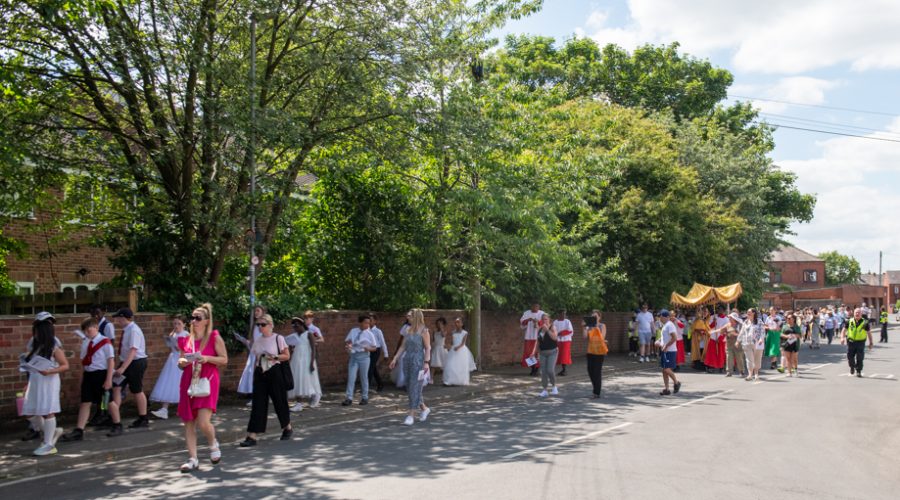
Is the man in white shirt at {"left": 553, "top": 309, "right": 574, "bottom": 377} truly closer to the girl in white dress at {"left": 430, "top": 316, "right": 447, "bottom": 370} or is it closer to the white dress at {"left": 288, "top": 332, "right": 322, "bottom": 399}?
the girl in white dress at {"left": 430, "top": 316, "right": 447, "bottom": 370}

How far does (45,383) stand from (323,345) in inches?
306

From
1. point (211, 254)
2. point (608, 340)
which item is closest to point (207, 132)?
point (211, 254)

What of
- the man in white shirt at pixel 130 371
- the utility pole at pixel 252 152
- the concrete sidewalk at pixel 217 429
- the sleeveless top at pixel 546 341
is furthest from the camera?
the sleeveless top at pixel 546 341

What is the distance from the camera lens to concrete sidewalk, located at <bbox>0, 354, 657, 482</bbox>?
8.68 meters

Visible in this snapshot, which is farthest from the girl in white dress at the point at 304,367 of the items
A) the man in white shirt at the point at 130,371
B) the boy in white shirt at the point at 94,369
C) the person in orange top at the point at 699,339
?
the person in orange top at the point at 699,339

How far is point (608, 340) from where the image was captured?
28844 millimetres

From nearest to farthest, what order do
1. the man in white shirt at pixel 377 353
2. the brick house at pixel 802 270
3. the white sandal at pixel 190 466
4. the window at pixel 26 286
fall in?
1. the white sandal at pixel 190 466
2. the man in white shirt at pixel 377 353
3. the window at pixel 26 286
4. the brick house at pixel 802 270

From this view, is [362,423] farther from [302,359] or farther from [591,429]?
[591,429]

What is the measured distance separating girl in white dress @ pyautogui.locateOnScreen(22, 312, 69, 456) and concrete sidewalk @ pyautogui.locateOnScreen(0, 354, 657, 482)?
310 millimetres

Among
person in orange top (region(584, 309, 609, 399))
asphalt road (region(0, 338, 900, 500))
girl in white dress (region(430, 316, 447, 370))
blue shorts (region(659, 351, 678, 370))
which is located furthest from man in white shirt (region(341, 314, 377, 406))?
blue shorts (region(659, 351, 678, 370))

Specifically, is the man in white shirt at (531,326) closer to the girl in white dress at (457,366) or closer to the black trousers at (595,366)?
the girl in white dress at (457,366)

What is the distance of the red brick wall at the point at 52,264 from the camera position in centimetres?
1844

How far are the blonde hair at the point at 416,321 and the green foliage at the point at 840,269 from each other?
12302 centimetres

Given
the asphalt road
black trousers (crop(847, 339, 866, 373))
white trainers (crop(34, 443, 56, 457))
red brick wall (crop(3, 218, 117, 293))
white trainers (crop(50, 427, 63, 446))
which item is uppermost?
red brick wall (crop(3, 218, 117, 293))
